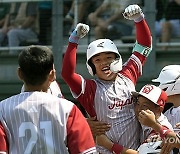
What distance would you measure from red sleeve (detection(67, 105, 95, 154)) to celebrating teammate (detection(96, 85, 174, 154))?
2.27 ft

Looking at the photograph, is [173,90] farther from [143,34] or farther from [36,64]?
[36,64]

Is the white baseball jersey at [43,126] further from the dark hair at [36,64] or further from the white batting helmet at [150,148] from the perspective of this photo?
the white batting helmet at [150,148]

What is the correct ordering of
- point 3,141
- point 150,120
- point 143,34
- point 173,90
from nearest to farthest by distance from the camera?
point 3,141 → point 150,120 → point 173,90 → point 143,34

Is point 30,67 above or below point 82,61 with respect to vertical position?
above

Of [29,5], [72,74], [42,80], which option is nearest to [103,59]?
[72,74]

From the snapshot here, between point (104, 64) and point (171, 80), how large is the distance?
0.50 m

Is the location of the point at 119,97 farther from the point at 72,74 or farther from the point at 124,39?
the point at 124,39

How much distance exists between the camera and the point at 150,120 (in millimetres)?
4477

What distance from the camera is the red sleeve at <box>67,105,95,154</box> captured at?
3848 mm

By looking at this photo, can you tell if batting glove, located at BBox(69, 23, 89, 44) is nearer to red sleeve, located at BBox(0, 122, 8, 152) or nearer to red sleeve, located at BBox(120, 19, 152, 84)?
red sleeve, located at BBox(120, 19, 152, 84)

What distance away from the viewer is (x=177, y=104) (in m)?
5.04

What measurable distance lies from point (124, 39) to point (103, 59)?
5.37 meters

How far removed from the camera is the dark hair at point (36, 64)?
3.87m

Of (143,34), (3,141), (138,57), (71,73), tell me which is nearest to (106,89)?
(71,73)
